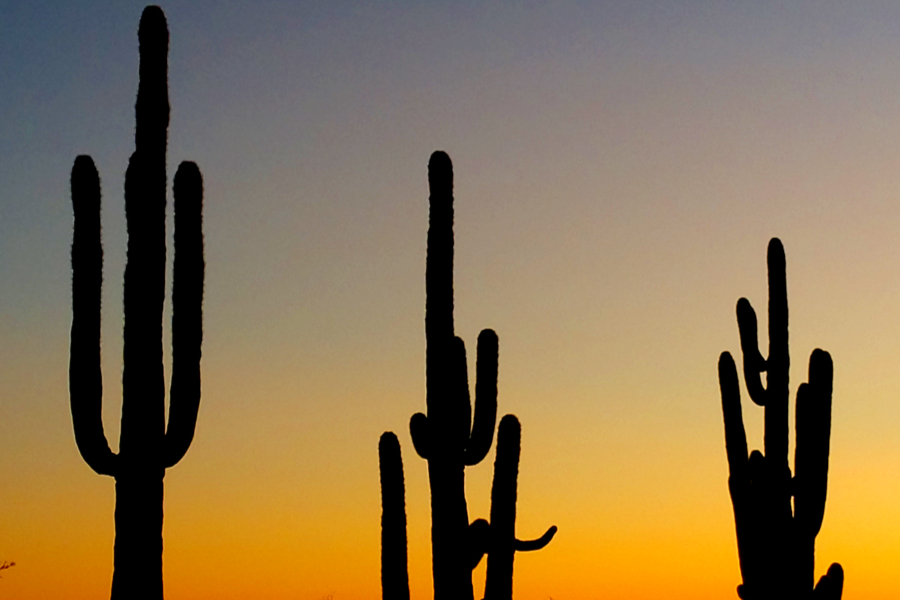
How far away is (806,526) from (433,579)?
4800mm

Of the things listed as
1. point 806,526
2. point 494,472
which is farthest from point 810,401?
point 494,472

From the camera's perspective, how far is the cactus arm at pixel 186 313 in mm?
10602

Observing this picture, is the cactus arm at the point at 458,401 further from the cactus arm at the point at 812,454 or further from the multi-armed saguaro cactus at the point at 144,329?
the cactus arm at the point at 812,454

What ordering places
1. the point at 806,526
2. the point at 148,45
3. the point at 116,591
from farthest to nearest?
the point at 806,526
the point at 148,45
the point at 116,591

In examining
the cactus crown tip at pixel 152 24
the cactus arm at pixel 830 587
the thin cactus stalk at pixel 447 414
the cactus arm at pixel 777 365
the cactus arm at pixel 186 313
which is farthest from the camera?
the cactus arm at pixel 777 365

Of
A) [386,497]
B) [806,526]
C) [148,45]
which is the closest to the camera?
[148,45]

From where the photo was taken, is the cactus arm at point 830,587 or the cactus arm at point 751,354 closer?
the cactus arm at point 830,587

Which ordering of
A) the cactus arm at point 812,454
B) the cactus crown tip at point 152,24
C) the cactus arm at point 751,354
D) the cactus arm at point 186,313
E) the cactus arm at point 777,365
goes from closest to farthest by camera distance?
the cactus arm at point 186,313
the cactus crown tip at point 152,24
the cactus arm at point 812,454
the cactus arm at point 777,365
the cactus arm at point 751,354

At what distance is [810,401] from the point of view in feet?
52.1

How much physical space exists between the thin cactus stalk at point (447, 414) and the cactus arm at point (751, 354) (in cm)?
401

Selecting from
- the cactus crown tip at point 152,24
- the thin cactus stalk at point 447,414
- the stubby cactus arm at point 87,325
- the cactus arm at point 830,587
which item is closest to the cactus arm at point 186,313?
the stubby cactus arm at point 87,325

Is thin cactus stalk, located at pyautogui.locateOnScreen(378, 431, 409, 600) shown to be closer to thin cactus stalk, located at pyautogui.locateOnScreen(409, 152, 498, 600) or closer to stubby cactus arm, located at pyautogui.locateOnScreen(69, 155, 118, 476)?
thin cactus stalk, located at pyautogui.locateOnScreen(409, 152, 498, 600)

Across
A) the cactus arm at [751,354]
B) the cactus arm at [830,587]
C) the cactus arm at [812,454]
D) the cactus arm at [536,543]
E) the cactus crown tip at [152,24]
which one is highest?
the cactus crown tip at [152,24]

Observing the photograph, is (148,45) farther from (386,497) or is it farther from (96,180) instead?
(386,497)
